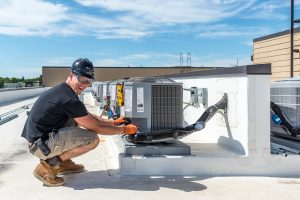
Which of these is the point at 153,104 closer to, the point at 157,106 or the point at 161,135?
the point at 157,106

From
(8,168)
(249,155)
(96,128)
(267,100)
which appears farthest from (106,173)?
(267,100)

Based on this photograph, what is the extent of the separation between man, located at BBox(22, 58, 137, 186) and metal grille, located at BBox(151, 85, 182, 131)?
2.68 ft

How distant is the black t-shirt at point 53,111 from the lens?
467 cm

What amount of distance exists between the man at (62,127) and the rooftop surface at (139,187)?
0.24 m

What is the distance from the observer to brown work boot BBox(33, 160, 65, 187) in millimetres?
4730

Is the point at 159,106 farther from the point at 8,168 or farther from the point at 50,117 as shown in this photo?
the point at 8,168

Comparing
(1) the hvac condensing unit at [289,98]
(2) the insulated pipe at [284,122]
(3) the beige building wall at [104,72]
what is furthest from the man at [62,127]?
(3) the beige building wall at [104,72]

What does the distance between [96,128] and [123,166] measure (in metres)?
0.72

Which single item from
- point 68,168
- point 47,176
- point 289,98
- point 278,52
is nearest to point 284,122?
point 289,98

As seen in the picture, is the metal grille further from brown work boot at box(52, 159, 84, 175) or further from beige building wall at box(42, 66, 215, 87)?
beige building wall at box(42, 66, 215, 87)

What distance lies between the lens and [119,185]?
4.79 metres

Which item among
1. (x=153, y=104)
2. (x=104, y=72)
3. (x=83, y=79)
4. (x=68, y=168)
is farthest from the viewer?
(x=104, y=72)

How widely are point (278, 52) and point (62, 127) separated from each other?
11848mm

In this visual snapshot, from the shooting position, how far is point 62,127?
194 inches
